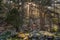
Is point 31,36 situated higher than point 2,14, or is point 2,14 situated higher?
point 2,14

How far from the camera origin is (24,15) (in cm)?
475

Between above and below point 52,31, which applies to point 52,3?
above

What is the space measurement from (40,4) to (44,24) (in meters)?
0.52

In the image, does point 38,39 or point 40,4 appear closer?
point 38,39

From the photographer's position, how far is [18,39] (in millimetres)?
4387

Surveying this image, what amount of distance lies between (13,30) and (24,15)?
46cm

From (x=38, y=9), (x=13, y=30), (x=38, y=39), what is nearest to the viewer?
(x=38, y=39)

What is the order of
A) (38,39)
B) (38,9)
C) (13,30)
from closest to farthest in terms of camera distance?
1. (38,39)
2. (13,30)
3. (38,9)

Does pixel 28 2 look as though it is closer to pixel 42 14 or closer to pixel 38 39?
pixel 42 14

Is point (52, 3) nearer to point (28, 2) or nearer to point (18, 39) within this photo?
point (28, 2)

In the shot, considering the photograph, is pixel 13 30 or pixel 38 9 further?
pixel 38 9

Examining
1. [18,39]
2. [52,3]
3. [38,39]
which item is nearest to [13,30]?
[18,39]

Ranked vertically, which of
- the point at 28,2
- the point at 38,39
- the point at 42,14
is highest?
the point at 28,2

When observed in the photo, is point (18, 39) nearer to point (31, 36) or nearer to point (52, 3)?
point (31, 36)
